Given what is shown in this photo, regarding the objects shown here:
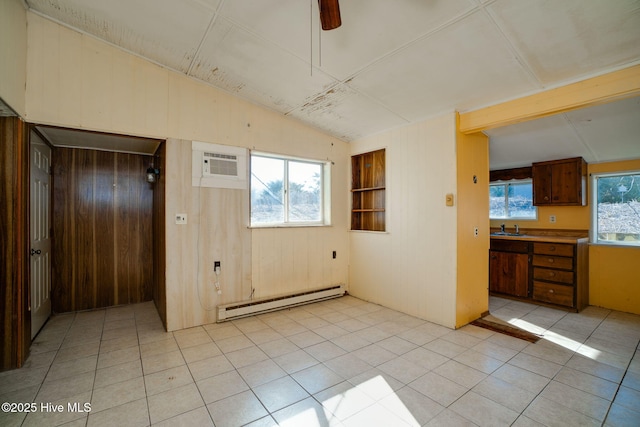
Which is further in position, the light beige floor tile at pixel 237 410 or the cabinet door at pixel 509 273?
the cabinet door at pixel 509 273

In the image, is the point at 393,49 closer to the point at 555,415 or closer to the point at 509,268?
the point at 555,415

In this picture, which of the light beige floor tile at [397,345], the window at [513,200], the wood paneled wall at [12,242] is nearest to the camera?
the wood paneled wall at [12,242]

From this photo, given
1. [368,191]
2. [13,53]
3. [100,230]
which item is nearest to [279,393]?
[368,191]

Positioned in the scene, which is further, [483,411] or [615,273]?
[615,273]

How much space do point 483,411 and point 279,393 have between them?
141 cm

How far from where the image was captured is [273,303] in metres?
3.79

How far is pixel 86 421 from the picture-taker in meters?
1.78

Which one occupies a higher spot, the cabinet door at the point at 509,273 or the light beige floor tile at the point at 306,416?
the cabinet door at the point at 509,273

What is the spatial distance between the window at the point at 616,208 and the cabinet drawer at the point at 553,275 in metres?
0.91

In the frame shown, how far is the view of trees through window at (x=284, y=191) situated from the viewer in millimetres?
3857

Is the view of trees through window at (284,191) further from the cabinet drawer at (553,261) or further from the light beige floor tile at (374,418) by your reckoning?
the cabinet drawer at (553,261)

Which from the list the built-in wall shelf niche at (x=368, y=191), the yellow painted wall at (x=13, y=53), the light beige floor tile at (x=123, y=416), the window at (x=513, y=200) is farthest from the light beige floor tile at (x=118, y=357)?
the window at (x=513, y=200)

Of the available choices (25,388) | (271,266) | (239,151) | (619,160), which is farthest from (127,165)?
(619,160)

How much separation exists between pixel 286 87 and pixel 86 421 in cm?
332
